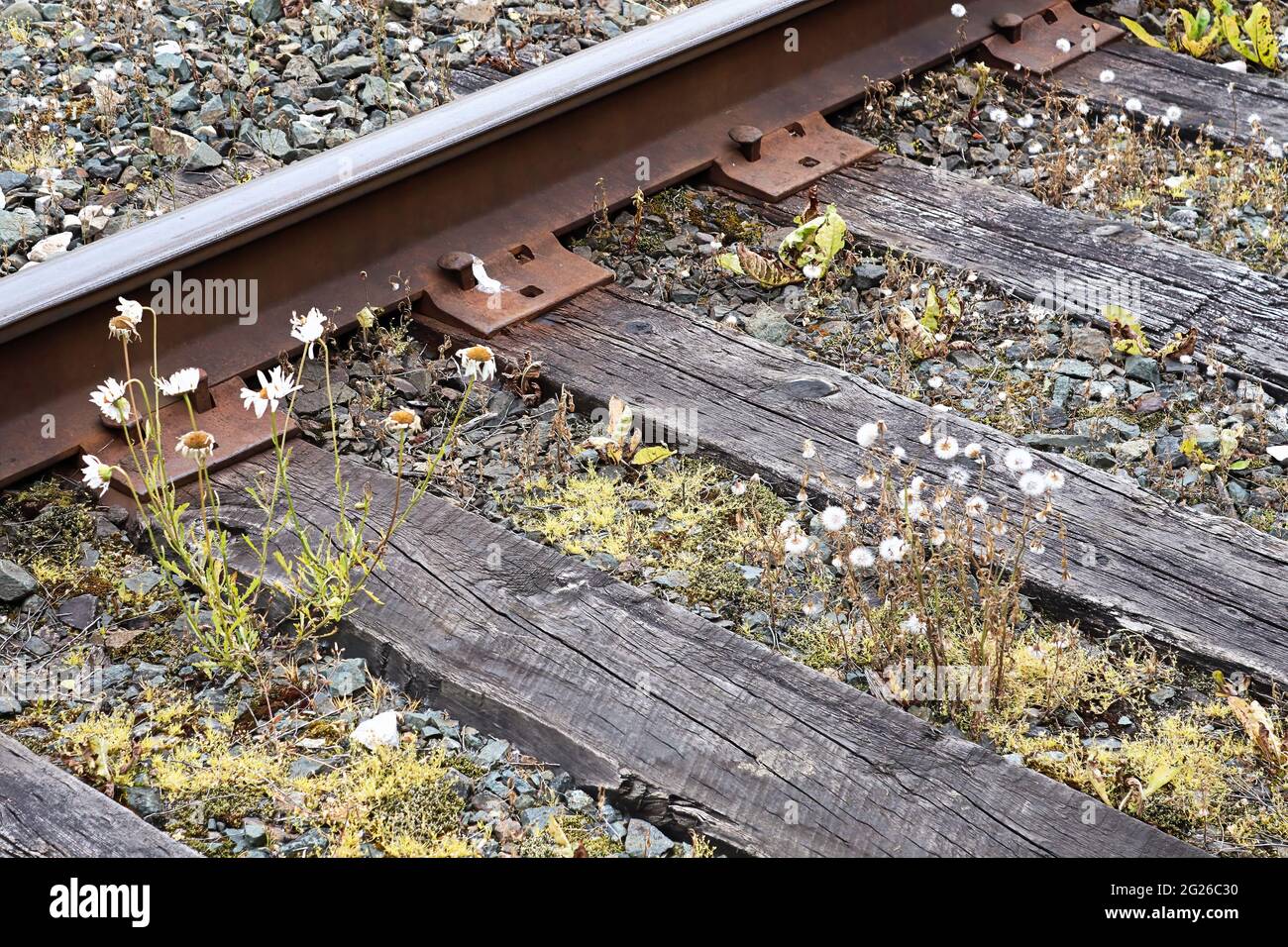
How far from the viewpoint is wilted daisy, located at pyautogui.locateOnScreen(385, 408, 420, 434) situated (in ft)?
9.40

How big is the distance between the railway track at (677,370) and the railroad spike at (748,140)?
1 centimetres

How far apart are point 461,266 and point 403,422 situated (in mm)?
995

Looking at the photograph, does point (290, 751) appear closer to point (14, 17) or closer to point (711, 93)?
point (711, 93)

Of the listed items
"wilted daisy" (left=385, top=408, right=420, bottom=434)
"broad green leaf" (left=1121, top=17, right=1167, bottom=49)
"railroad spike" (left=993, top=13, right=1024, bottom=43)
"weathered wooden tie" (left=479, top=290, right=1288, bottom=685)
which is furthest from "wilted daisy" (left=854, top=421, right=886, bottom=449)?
"broad green leaf" (left=1121, top=17, right=1167, bottom=49)

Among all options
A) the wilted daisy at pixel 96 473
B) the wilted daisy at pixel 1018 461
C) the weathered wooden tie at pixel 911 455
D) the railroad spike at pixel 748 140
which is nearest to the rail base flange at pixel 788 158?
the railroad spike at pixel 748 140

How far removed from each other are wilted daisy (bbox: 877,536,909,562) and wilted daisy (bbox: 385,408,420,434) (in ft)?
3.23

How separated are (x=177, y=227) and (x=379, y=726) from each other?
1411mm

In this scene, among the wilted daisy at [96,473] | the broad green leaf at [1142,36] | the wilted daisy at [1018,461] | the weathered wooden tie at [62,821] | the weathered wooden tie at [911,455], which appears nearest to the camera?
the weathered wooden tie at [62,821]

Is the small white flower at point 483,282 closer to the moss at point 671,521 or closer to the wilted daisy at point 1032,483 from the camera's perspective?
the moss at point 671,521

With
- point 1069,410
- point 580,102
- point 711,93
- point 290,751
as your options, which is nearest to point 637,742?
point 290,751

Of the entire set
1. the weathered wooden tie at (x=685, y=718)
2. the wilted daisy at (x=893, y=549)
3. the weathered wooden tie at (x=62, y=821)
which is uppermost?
the wilted daisy at (x=893, y=549)

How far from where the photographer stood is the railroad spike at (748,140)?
437 cm

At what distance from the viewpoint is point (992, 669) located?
2.73 m

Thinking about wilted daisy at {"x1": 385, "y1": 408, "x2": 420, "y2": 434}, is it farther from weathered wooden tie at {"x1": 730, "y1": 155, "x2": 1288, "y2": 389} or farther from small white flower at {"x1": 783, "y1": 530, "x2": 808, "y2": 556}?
weathered wooden tie at {"x1": 730, "y1": 155, "x2": 1288, "y2": 389}
